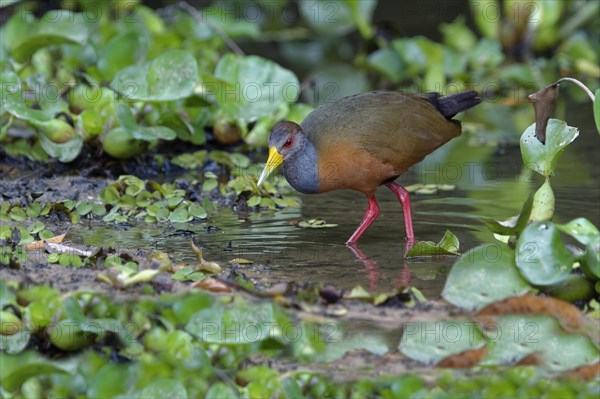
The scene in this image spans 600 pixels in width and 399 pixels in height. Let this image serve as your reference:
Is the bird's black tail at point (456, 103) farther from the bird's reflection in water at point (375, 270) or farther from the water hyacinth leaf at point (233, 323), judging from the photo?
the water hyacinth leaf at point (233, 323)

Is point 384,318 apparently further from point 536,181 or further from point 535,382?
point 536,181

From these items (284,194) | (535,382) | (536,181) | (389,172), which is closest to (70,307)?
(535,382)

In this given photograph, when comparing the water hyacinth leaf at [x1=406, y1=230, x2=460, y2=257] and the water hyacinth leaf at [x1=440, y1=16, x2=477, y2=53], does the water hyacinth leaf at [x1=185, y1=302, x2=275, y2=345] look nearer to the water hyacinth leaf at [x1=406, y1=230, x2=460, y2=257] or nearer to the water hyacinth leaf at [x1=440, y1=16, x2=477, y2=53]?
the water hyacinth leaf at [x1=406, y1=230, x2=460, y2=257]

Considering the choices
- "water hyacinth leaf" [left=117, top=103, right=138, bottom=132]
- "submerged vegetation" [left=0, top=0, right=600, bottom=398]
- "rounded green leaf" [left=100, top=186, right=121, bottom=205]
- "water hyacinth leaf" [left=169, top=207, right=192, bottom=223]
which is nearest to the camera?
"submerged vegetation" [left=0, top=0, right=600, bottom=398]

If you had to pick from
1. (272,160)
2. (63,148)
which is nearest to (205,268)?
(272,160)

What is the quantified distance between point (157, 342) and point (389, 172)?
2163 millimetres

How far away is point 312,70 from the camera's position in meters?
11.0

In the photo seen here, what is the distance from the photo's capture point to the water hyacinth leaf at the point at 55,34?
7227 millimetres

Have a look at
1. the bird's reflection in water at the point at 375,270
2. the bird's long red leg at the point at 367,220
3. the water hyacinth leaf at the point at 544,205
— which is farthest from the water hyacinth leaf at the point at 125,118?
the water hyacinth leaf at the point at 544,205

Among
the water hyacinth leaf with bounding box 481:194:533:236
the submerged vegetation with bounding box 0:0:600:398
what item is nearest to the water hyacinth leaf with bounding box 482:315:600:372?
the submerged vegetation with bounding box 0:0:600:398

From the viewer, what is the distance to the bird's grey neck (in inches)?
223

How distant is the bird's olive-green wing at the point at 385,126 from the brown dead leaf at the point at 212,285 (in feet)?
4.72

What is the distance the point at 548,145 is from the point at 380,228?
60.2 inches

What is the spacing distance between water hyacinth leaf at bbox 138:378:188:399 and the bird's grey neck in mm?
2060
